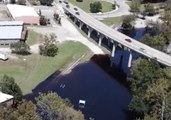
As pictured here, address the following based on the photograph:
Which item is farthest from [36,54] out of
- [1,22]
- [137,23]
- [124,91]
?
[137,23]

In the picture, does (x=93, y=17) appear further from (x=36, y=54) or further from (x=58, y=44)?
(x=36, y=54)

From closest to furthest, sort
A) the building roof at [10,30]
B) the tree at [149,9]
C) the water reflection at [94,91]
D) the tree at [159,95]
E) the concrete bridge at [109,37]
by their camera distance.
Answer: the tree at [159,95] → the water reflection at [94,91] → the concrete bridge at [109,37] → the building roof at [10,30] → the tree at [149,9]

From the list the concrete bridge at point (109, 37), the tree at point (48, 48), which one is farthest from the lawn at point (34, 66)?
the concrete bridge at point (109, 37)

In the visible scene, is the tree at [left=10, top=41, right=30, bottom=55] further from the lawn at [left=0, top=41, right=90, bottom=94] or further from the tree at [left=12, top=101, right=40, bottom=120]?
the tree at [left=12, top=101, right=40, bottom=120]

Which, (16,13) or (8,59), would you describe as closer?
(8,59)

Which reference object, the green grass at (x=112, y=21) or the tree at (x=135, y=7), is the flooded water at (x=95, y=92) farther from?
the tree at (x=135, y=7)

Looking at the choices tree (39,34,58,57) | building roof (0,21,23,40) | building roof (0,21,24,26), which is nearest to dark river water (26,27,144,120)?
tree (39,34,58,57)
